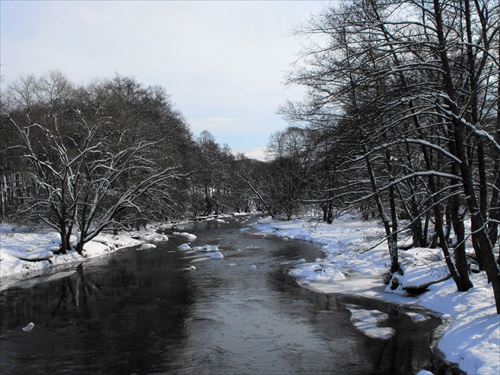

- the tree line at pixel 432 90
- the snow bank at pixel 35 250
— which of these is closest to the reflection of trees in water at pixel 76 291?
the snow bank at pixel 35 250

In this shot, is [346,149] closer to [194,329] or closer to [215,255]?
[194,329]

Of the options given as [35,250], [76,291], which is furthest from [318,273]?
[35,250]

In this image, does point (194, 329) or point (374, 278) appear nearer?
point (194, 329)

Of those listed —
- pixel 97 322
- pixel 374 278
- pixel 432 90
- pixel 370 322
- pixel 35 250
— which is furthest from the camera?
pixel 35 250

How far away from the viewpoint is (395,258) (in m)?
15.3

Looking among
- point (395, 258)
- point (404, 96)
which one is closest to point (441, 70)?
point (404, 96)

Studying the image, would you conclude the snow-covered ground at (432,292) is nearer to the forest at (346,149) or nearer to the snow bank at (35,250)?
the forest at (346,149)

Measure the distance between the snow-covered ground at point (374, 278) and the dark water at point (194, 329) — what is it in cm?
65

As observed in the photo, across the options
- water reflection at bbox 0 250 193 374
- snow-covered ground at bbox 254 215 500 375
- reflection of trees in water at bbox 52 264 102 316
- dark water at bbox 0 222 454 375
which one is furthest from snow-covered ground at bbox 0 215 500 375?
water reflection at bbox 0 250 193 374

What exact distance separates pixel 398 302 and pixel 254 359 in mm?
6291

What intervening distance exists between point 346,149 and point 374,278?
8123 mm

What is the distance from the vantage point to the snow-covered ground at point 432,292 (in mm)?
8156

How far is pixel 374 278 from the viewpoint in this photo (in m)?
17.2

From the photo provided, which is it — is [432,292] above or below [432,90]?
below
